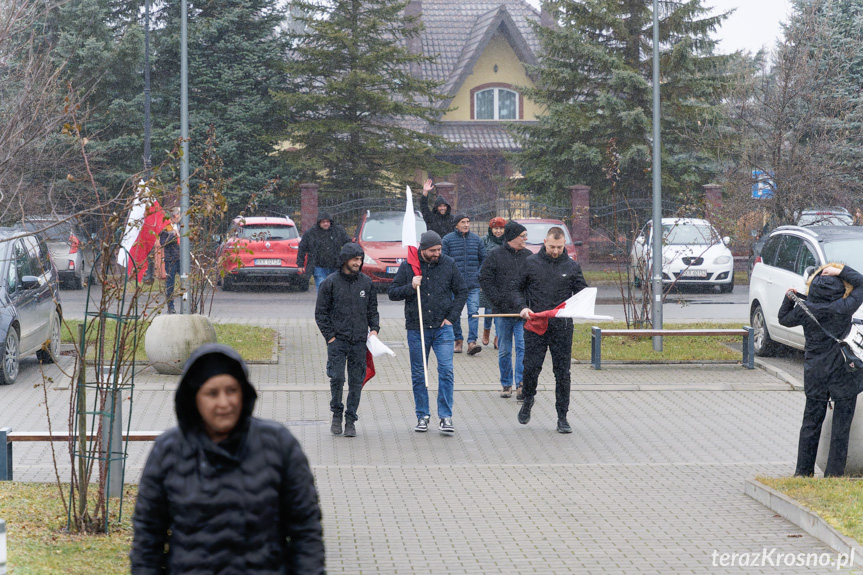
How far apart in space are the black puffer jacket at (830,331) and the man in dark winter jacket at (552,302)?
2.72 m

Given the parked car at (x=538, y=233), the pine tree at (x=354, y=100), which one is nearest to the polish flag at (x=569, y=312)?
the parked car at (x=538, y=233)

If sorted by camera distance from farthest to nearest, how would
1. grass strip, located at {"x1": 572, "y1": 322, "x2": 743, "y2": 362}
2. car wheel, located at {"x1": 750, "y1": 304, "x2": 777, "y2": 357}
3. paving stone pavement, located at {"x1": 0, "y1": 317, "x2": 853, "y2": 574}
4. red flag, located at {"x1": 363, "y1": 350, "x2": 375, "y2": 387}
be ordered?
car wheel, located at {"x1": 750, "y1": 304, "x2": 777, "y2": 357}, grass strip, located at {"x1": 572, "y1": 322, "x2": 743, "y2": 362}, red flag, located at {"x1": 363, "y1": 350, "x2": 375, "y2": 387}, paving stone pavement, located at {"x1": 0, "y1": 317, "x2": 853, "y2": 574}

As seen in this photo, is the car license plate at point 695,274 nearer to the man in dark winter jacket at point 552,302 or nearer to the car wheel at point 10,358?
the man in dark winter jacket at point 552,302

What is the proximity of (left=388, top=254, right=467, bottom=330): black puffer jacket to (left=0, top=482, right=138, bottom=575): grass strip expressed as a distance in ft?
11.9

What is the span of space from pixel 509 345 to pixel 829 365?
467cm

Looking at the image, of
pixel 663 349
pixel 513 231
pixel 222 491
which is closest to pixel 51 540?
pixel 222 491

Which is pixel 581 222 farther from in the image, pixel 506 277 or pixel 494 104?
pixel 506 277

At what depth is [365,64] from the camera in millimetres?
35406

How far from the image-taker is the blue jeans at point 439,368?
36.2 ft

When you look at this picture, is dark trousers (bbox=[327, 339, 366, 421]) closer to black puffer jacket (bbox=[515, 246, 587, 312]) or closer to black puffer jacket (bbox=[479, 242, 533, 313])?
black puffer jacket (bbox=[515, 246, 587, 312])

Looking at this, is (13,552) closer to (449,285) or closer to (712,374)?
(449,285)

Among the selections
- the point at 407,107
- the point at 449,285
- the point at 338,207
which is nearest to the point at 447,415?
the point at 449,285

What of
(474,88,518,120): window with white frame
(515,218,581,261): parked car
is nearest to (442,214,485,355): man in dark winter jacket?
(515,218,581,261): parked car

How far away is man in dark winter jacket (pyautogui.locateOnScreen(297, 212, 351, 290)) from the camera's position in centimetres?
1719
